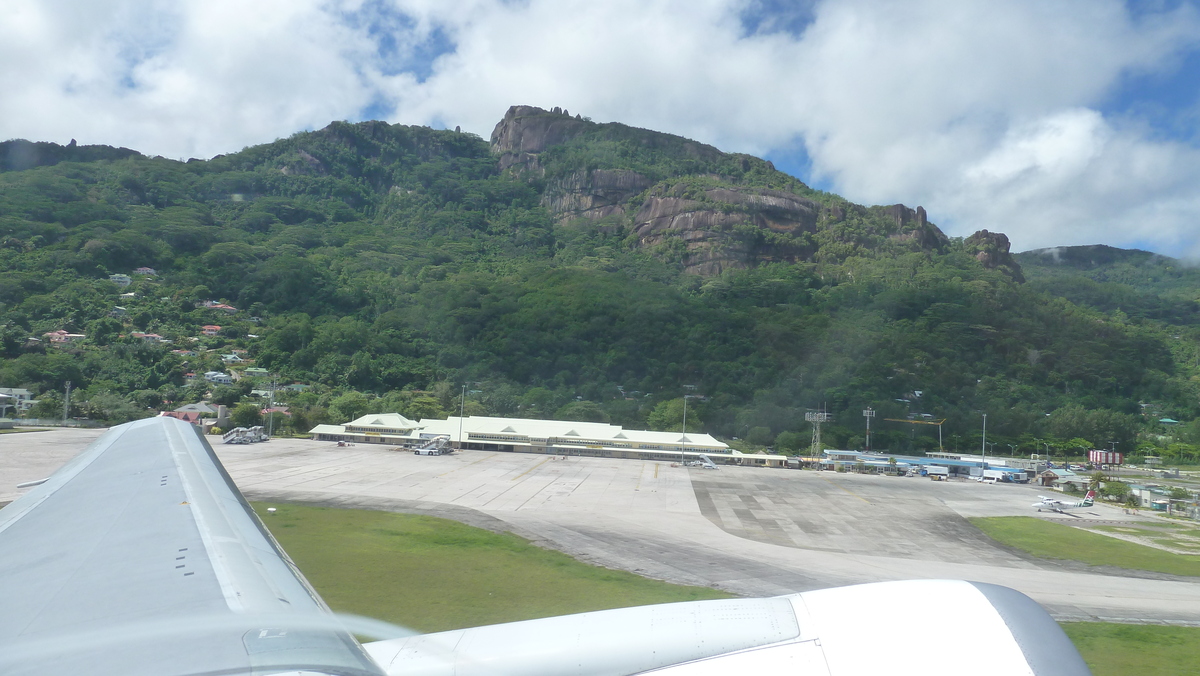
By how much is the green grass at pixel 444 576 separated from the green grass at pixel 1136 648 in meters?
6.93

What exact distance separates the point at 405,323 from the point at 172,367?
126 ft

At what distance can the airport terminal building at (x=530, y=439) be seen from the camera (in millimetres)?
56562

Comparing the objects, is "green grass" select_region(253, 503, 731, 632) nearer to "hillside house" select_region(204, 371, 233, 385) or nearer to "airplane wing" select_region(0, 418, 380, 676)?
"airplane wing" select_region(0, 418, 380, 676)

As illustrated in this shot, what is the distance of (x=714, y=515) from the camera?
2670 centimetres

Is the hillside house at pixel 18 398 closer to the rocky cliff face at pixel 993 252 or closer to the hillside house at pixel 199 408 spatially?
the hillside house at pixel 199 408

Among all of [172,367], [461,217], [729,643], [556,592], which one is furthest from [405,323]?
[729,643]

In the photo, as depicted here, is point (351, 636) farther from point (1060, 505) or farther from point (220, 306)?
point (220, 306)

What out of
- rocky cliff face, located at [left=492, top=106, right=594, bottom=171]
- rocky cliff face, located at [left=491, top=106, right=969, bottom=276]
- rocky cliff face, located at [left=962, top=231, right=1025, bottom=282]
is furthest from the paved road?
rocky cliff face, located at [left=492, top=106, right=594, bottom=171]

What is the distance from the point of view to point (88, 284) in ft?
298

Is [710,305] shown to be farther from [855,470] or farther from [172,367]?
[172,367]

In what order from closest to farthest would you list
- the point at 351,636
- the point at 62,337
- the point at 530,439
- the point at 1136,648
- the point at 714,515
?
1. the point at 351,636
2. the point at 1136,648
3. the point at 714,515
4. the point at 530,439
5. the point at 62,337

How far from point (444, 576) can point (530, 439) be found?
43.5 meters

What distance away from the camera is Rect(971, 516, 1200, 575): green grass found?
21.4 m

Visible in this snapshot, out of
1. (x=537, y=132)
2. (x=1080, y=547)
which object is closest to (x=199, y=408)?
(x=1080, y=547)
